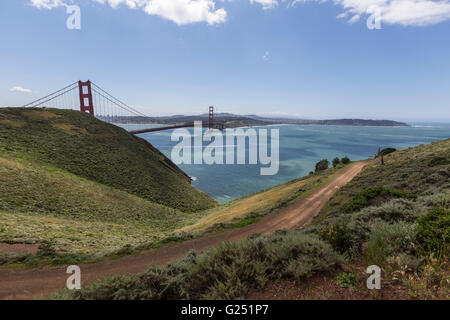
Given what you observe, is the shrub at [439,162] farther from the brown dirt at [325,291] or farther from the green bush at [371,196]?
the brown dirt at [325,291]

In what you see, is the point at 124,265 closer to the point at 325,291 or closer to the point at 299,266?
the point at 299,266

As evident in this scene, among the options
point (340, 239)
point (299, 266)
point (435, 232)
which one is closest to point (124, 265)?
point (299, 266)

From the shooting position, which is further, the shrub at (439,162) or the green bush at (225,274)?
the shrub at (439,162)

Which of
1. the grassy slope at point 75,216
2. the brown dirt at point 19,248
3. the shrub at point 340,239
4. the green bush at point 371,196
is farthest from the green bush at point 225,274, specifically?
the brown dirt at point 19,248

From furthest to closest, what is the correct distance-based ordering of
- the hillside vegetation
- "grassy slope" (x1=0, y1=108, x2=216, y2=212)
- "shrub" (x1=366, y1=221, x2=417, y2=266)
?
"grassy slope" (x1=0, y1=108, x2=216, y2=212) < "shrub" (x1=366, y1=221, x2=417, y2=266) < the hillside vegetation

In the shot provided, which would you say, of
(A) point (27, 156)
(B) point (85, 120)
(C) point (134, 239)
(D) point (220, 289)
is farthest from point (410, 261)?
(B) point (85, 120)

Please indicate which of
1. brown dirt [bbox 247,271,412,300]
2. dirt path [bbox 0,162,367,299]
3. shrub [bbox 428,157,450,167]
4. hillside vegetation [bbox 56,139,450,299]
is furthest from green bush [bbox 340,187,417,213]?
shrub [bbox 428,157,450,167]

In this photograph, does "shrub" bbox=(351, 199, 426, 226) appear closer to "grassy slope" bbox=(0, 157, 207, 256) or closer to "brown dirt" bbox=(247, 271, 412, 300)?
"brown dirt" bbox=(247, 271, 412, 300)
